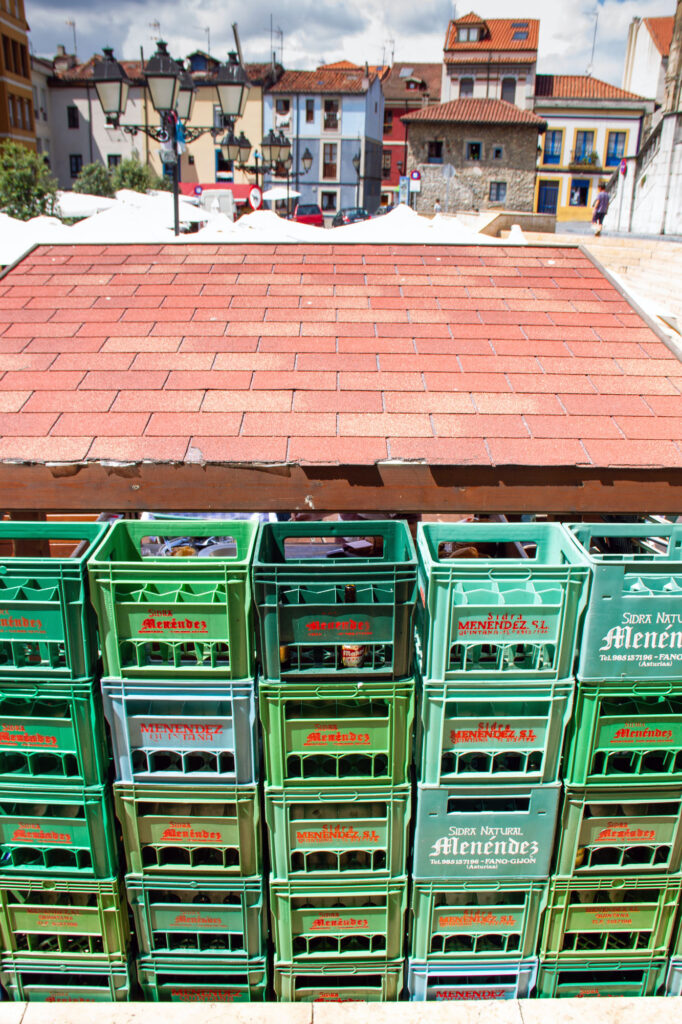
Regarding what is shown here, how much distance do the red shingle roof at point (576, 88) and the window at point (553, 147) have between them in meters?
2.81

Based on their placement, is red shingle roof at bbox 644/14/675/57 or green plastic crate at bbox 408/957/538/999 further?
red shingle roof at bbox 644/14/675/57

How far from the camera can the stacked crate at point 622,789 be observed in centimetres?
269

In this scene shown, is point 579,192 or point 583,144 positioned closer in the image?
point 583,144

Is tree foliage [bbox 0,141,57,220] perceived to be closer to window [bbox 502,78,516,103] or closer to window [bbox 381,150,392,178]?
window [bbox 502,78,516,103]

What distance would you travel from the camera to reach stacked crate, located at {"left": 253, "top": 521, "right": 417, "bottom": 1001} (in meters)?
2.65

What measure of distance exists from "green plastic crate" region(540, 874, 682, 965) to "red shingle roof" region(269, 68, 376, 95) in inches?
2211

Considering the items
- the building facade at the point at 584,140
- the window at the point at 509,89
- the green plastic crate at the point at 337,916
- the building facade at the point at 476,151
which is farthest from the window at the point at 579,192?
the green plastic crate at the point at 337,916

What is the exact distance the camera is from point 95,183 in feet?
120

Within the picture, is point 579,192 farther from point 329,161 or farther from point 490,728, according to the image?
point 490,728

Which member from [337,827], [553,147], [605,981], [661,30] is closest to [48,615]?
[337,827]

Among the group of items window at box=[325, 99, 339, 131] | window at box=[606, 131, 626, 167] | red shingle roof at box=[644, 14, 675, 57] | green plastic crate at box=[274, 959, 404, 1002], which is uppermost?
red shingle roof at box=[644, 14, 675, 57]

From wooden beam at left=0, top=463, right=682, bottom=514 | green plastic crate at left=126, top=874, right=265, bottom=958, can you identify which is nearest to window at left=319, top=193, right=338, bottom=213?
wooden beam at left=0, top=463, right=682, bottom=514

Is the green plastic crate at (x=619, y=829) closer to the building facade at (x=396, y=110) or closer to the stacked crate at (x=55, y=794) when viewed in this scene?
the stacked crate at (x=55, y=794)

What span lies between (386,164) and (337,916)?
66.6m
